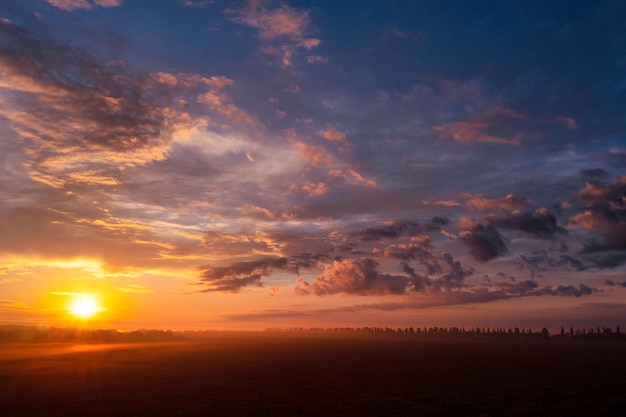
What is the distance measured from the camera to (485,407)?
121 feet

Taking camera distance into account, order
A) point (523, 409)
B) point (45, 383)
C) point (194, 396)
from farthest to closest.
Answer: point (45, 383) < point (194, 396) < point (523, 409)

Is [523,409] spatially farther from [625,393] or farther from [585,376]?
[585,376]

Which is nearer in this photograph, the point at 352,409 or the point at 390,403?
the point at 352,409

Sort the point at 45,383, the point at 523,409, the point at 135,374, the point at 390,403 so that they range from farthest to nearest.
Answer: the point at 135,374
the point at 45,383
the point at 390,403
the point at 523,409

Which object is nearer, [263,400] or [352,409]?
[352,409]

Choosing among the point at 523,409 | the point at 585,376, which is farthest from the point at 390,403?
the point at 585,376

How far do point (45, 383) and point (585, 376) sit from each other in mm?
69383

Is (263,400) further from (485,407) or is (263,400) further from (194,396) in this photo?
(485,407)

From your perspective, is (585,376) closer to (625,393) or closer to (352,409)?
(625,393)

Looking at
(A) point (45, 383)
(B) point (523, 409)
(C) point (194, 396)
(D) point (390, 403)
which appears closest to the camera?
(B) point (523, 409)

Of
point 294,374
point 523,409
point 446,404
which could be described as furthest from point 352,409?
point 294,374

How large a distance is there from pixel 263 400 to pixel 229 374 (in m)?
24.3

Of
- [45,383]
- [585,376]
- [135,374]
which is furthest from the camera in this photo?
[135,374]

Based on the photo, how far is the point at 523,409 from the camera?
36062mm
